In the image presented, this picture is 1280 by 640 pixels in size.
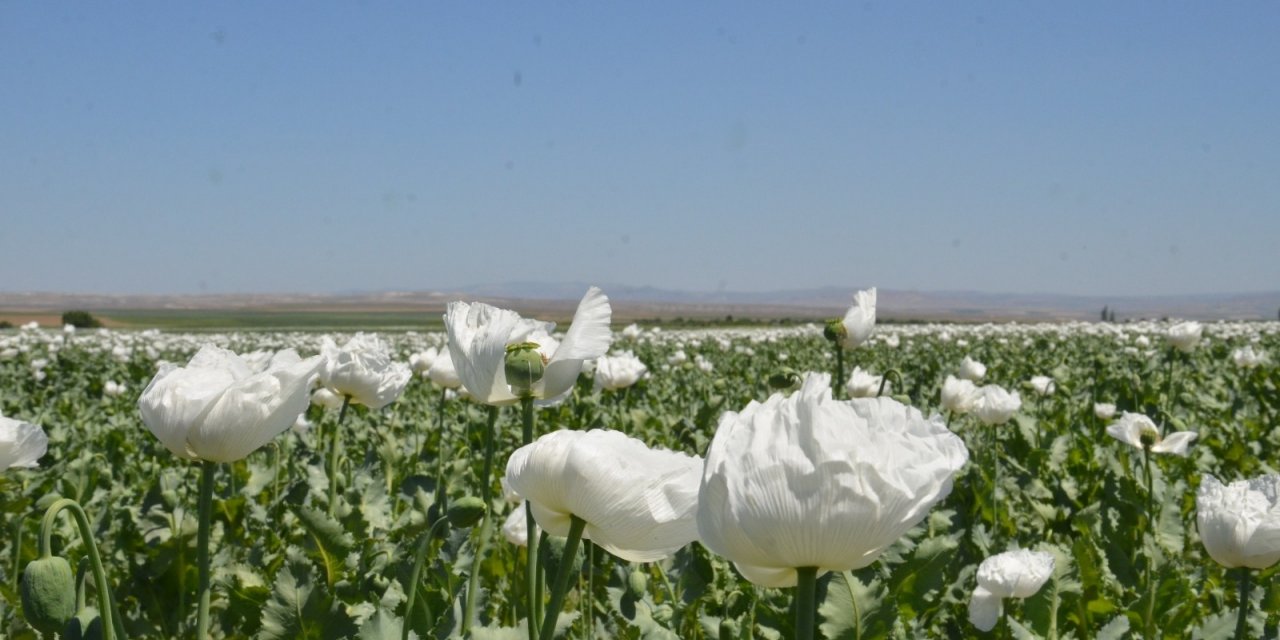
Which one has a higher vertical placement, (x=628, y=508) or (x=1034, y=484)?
(x=628, y=508)

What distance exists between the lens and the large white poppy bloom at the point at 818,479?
100 centimetres

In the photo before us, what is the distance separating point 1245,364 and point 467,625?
8519 millimetres

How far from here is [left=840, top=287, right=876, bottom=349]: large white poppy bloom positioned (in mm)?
3299

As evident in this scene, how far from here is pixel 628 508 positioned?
129 cm

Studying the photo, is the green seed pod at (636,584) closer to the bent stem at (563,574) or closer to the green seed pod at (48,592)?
the bent stem at (563,574)

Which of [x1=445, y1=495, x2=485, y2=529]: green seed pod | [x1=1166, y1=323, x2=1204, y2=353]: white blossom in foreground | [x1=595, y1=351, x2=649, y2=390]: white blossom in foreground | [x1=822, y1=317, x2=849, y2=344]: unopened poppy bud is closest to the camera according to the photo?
[x1=445, y1=495, x2=485, y2=529]: green seed pod

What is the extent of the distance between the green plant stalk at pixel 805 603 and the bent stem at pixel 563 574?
1.00ft

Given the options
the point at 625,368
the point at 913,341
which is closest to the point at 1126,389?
the point at 625,368

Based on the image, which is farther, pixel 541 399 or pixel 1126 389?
pixel 1126 389

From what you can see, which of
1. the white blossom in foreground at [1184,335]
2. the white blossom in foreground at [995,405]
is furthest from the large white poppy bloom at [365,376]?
the white blossom in foreground at [1184,335]

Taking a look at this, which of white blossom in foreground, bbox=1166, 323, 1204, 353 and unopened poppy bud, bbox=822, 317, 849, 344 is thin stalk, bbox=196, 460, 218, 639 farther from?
white blossom in foreground, bbox=1166, 323, 1204, 353

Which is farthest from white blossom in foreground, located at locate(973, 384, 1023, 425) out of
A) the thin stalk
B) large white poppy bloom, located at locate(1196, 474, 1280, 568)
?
the thin stalk

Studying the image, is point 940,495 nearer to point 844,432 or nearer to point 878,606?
point 844,432

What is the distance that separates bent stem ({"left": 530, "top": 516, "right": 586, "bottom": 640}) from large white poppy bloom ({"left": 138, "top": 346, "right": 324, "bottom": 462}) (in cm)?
55
